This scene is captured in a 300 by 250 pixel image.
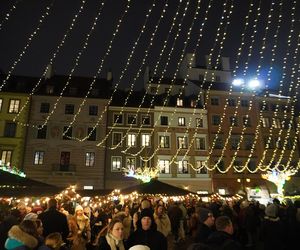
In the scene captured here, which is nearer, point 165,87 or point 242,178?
point 242,178

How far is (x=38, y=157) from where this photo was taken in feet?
101

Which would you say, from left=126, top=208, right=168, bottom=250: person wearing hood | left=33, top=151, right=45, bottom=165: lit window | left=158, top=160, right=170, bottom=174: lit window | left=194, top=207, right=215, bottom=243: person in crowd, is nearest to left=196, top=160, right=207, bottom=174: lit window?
left=158, top=160, right=170, bottom=174: lit window

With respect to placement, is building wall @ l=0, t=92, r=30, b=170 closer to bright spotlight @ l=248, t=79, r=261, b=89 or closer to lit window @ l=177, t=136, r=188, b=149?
lit window @ l=177, t=136, r=188, b=149

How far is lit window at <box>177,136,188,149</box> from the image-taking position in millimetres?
35531

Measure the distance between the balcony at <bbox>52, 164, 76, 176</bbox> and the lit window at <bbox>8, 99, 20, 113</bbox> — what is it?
6.96 metres

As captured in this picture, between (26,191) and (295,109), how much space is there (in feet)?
137

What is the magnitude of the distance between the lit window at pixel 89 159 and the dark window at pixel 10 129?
7506 millimetres

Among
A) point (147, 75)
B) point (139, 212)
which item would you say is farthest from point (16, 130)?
point (139, 212)

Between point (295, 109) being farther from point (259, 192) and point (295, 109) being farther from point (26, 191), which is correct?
point (26, 191)

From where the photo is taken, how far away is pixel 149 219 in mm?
4930

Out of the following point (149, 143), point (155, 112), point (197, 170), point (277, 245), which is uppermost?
point (155, 112)

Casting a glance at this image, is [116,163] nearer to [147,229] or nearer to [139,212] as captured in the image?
[139,212]

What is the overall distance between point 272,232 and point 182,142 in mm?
28817

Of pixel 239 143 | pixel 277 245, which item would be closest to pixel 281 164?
pixel 239 143
